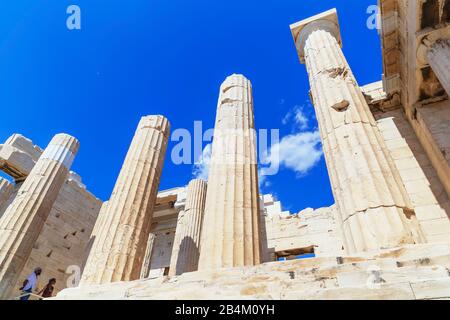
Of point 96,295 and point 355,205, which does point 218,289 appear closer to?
point 96,295

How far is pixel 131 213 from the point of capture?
949cm

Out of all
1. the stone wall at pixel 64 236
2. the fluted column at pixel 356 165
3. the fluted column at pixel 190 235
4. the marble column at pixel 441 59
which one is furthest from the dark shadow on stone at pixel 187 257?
the marble column at pixel 441 59

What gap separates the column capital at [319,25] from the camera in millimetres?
10570

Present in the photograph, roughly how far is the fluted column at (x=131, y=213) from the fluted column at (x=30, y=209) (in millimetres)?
3993

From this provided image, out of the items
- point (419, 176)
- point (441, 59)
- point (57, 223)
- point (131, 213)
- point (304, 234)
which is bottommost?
point (131, 213)

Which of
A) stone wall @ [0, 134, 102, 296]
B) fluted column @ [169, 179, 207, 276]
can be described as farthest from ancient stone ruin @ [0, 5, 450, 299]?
stone wall @ [0, 134, 102, 296]

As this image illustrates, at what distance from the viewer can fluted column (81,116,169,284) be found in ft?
26.7

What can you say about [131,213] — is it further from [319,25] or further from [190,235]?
[319,25]

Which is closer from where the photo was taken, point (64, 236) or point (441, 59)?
point (441, 59)

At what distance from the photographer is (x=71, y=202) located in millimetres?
22578

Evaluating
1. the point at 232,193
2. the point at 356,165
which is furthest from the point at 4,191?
the point at 356,165

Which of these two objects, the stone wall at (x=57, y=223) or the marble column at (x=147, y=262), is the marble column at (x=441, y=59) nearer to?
the marble column at (x=147, y=262)

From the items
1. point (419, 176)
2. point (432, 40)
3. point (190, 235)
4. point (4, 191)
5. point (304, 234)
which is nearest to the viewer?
point (432, 40)

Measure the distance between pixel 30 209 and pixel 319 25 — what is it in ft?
45.5
